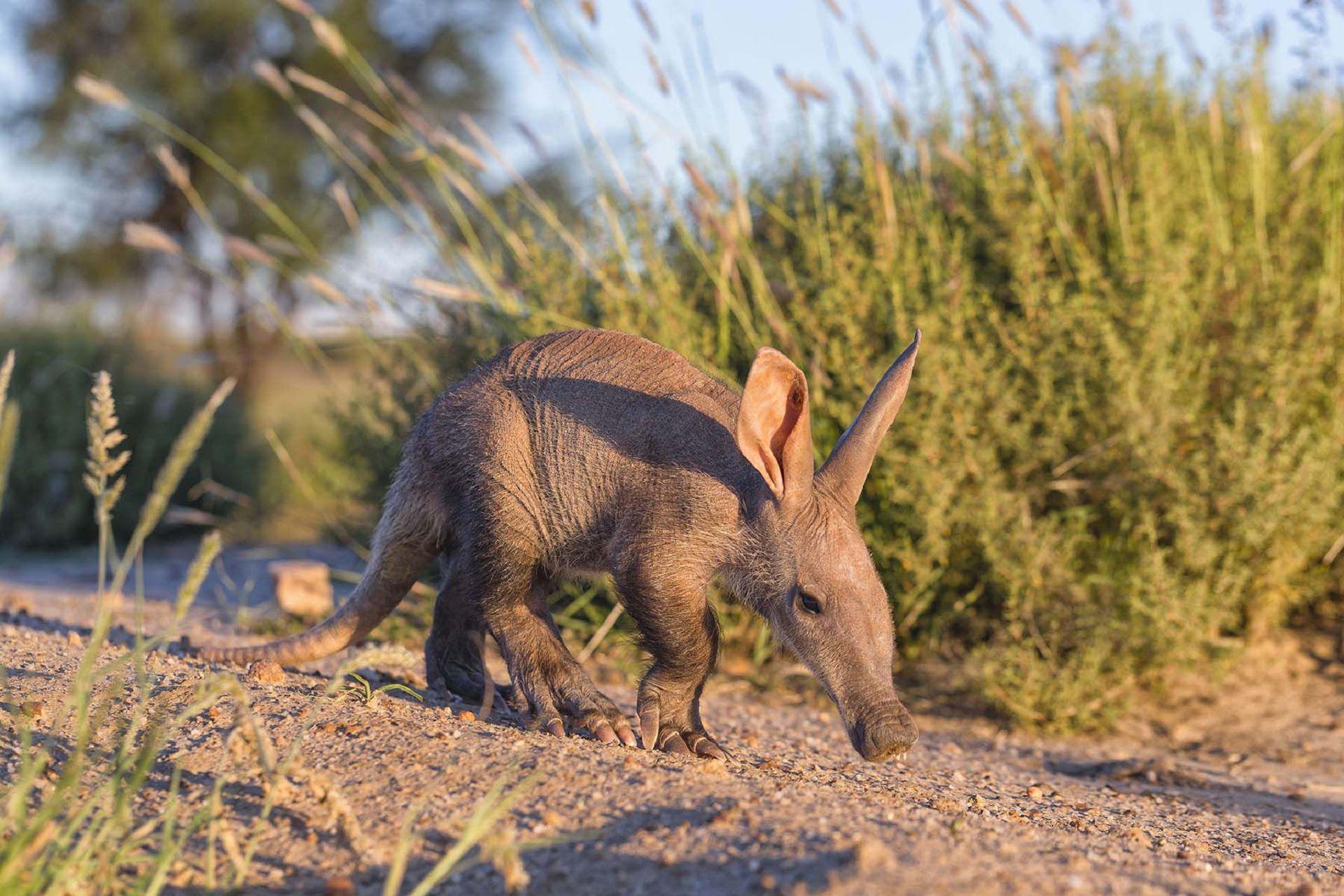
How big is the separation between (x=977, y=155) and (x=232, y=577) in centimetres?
497

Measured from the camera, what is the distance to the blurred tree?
56.0ft

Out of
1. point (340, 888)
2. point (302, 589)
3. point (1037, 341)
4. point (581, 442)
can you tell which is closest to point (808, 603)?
point (581, 442)

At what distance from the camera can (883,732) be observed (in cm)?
357

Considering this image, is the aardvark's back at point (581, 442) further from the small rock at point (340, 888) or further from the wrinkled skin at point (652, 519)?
the small rock at point (340, 888)

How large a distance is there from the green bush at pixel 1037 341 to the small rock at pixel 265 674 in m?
1.97

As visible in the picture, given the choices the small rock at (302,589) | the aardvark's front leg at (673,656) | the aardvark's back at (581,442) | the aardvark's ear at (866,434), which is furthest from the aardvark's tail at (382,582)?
the small rock at (302,589)

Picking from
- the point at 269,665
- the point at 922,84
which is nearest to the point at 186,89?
the point at 922,84

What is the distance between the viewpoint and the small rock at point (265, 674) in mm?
3937

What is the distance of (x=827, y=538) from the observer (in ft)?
12.5

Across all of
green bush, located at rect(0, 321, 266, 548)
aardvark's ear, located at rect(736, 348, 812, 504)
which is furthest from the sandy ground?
green bush, located at rect(0, 321, 266, 548)

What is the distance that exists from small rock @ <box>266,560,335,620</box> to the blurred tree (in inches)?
423

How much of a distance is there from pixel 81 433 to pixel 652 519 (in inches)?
298

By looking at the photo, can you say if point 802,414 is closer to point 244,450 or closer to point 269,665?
point 269,665

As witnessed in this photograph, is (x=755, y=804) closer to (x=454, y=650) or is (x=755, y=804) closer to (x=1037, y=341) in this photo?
(x=454, y=650)
